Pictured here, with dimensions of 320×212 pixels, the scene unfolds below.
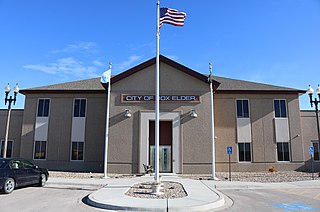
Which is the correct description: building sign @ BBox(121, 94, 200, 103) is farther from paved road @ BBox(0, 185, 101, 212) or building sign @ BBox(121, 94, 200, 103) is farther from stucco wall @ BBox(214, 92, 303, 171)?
paved road @ BBox(0, 185, 101, 212)

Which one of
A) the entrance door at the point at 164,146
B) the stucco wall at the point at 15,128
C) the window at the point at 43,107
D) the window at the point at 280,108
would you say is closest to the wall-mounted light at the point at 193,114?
the entrance door at the point at 164,146

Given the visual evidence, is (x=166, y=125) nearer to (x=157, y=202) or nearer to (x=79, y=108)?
(x=79, y=108)

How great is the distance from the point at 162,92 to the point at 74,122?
889 cm

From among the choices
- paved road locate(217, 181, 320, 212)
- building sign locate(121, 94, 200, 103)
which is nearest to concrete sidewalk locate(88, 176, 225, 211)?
paved road locate(217, 181, 320, 212)

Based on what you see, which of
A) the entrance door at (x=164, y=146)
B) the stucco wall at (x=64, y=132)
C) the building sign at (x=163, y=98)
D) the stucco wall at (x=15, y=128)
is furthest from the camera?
the stucco wall at (x=15, y=128)

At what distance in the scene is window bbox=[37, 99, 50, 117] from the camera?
2397 centimetres

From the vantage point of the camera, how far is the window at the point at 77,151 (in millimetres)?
23031

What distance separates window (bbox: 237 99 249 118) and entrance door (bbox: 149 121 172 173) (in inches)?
272

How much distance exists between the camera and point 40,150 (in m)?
23.4

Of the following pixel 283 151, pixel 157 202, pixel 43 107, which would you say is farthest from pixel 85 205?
pixel 283 151

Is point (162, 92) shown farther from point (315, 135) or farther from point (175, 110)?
point (315, 135)

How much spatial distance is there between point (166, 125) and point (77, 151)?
28.3 feet

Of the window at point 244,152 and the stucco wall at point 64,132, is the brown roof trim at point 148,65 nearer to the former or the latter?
the stucco wall at point 64,132

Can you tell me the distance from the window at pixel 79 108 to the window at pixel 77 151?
8.83 feet
